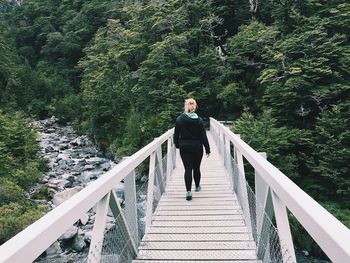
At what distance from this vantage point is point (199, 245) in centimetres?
409

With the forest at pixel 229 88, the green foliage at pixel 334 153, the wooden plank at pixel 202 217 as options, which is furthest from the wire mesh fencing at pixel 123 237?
the green foliage at pixel 334 153

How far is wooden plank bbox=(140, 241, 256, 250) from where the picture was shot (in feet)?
13.2

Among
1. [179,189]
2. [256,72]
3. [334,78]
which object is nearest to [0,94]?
[256,72]

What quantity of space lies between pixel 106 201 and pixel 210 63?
71.2ft

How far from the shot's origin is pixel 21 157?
19.0 meters

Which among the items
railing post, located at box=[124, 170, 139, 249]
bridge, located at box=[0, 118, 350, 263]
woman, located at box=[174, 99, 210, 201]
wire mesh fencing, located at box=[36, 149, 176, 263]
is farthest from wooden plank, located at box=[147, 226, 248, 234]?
woman, located at box=[174, 99, 210, 201]

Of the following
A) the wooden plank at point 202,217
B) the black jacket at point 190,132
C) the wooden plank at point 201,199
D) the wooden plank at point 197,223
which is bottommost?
the wooden plank at point 201,199

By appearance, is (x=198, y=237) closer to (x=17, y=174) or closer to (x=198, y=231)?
(x=198, y=231)

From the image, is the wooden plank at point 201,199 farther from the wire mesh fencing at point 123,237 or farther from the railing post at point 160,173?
the wire mesh fencing at point 123,237

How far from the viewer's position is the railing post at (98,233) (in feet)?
7.67

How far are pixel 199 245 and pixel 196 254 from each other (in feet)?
0.92

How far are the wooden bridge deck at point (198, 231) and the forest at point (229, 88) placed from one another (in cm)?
594

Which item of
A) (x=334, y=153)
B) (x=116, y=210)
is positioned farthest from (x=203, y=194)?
(x=334, y=153)

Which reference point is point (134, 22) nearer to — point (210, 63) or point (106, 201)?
point (210, 63)
